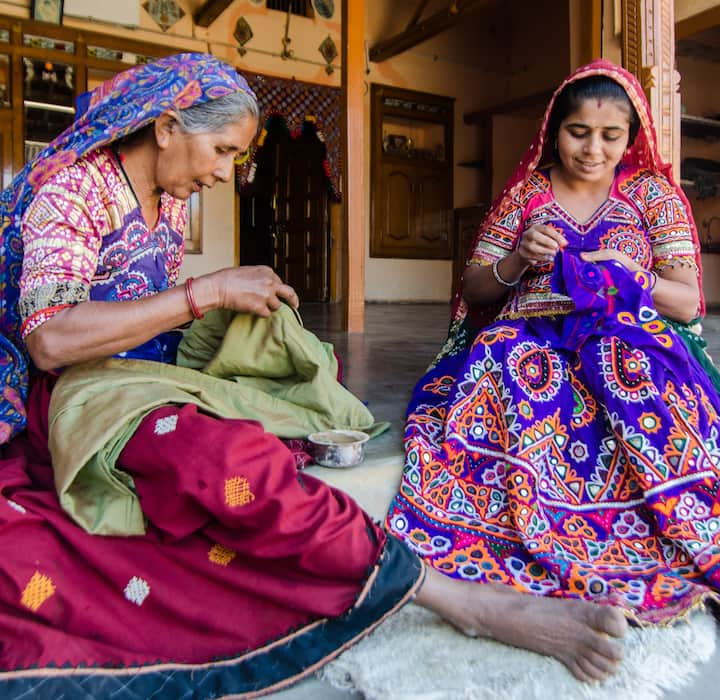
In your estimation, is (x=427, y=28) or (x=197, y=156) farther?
(x=427, y=28)

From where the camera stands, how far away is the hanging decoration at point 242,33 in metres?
7.97

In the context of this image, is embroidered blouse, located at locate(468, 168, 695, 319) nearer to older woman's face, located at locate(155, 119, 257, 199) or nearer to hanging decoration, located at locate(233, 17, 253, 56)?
older woman's face, located at locate(155, 119, 257, 199)

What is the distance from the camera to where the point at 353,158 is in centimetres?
487

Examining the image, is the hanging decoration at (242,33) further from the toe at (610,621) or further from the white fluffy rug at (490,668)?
the toe at (610,621)

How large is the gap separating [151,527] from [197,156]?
81cm

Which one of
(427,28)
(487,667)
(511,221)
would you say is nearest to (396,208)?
(427,28)

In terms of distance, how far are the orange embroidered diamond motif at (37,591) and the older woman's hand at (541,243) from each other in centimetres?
143

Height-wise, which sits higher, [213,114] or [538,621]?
[213,114]

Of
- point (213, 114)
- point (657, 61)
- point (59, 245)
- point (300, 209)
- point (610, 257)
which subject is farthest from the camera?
point (300, 209)

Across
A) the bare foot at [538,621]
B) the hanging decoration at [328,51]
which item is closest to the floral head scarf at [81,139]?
→ the bare foot at [538,621]

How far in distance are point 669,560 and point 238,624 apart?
0.96m

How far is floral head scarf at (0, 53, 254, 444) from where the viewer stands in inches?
54.7

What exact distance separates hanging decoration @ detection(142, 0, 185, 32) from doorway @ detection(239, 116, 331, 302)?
1.67 metres

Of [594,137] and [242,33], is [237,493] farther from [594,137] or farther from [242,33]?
[242,33]
